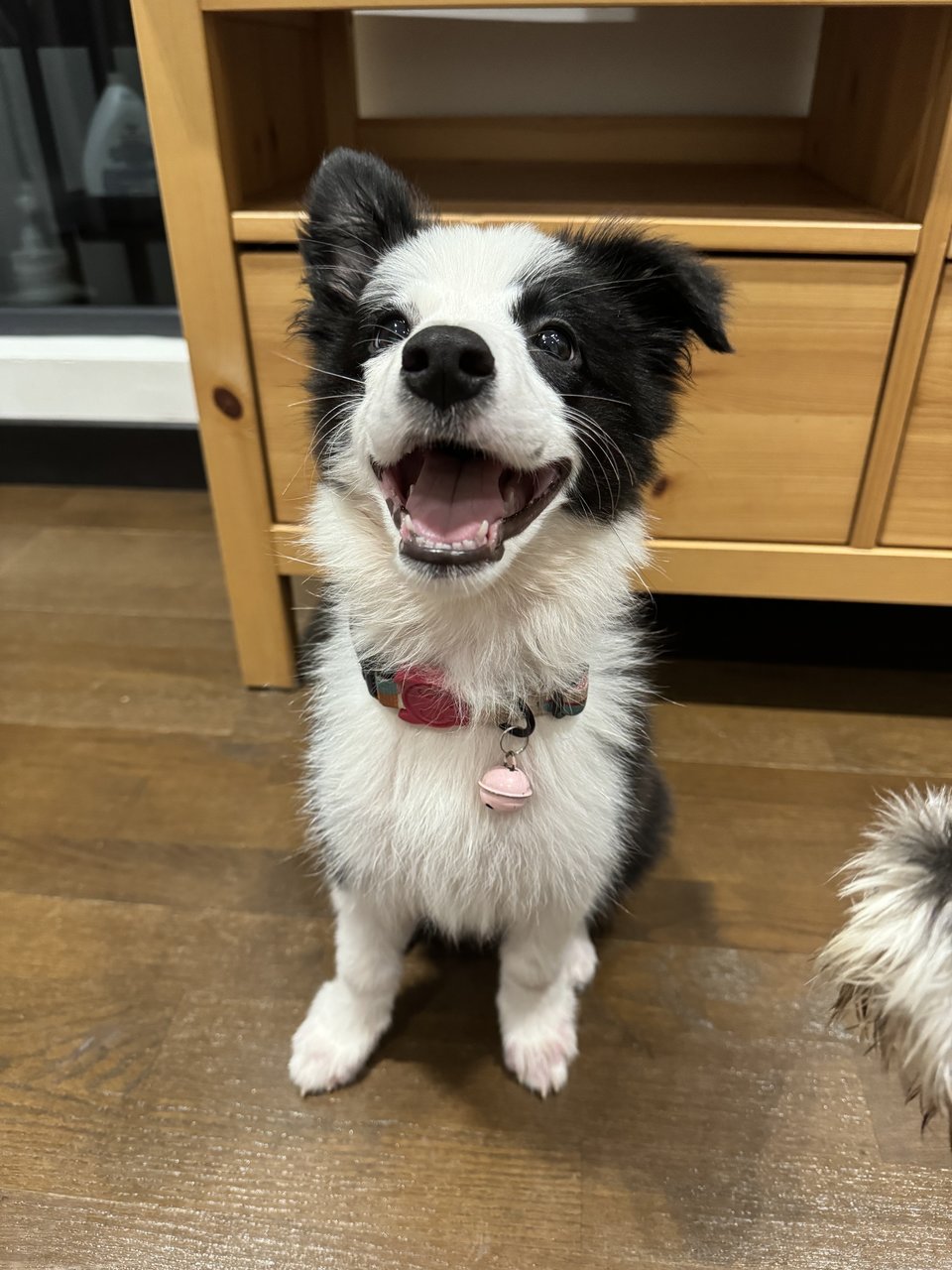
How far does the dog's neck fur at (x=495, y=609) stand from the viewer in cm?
85

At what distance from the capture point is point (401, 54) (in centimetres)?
176

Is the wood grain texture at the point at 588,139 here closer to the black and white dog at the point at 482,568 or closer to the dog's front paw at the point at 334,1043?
the black and white dog at the point at 482,568

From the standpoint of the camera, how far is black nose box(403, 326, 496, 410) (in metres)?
0.70

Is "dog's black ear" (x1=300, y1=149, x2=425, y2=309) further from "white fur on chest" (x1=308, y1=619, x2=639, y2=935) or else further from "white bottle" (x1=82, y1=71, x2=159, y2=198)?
"white bottle" (x1=82, y1=71, x2=159, y2=198)

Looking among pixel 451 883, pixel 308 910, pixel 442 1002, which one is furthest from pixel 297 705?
pixel 451 883

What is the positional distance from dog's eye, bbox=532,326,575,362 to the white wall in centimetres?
123

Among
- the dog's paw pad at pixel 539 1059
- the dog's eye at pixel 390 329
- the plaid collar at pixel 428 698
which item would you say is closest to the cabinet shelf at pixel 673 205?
the dog's eye at pixel 390 329

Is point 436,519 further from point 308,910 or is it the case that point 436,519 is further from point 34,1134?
point 34,1134

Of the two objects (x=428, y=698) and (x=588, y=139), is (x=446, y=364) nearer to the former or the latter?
(x=428, y=698)

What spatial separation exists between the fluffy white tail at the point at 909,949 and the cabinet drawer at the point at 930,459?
0.82 m

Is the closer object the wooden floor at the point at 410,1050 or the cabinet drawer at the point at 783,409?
the wooden floor at the point at 410,1050

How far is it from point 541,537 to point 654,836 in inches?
19.0

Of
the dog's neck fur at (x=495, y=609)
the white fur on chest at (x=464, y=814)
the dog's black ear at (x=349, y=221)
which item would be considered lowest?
the white fur on chest at (x=464, y=814)

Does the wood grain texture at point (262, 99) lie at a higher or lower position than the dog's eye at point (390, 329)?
higher
